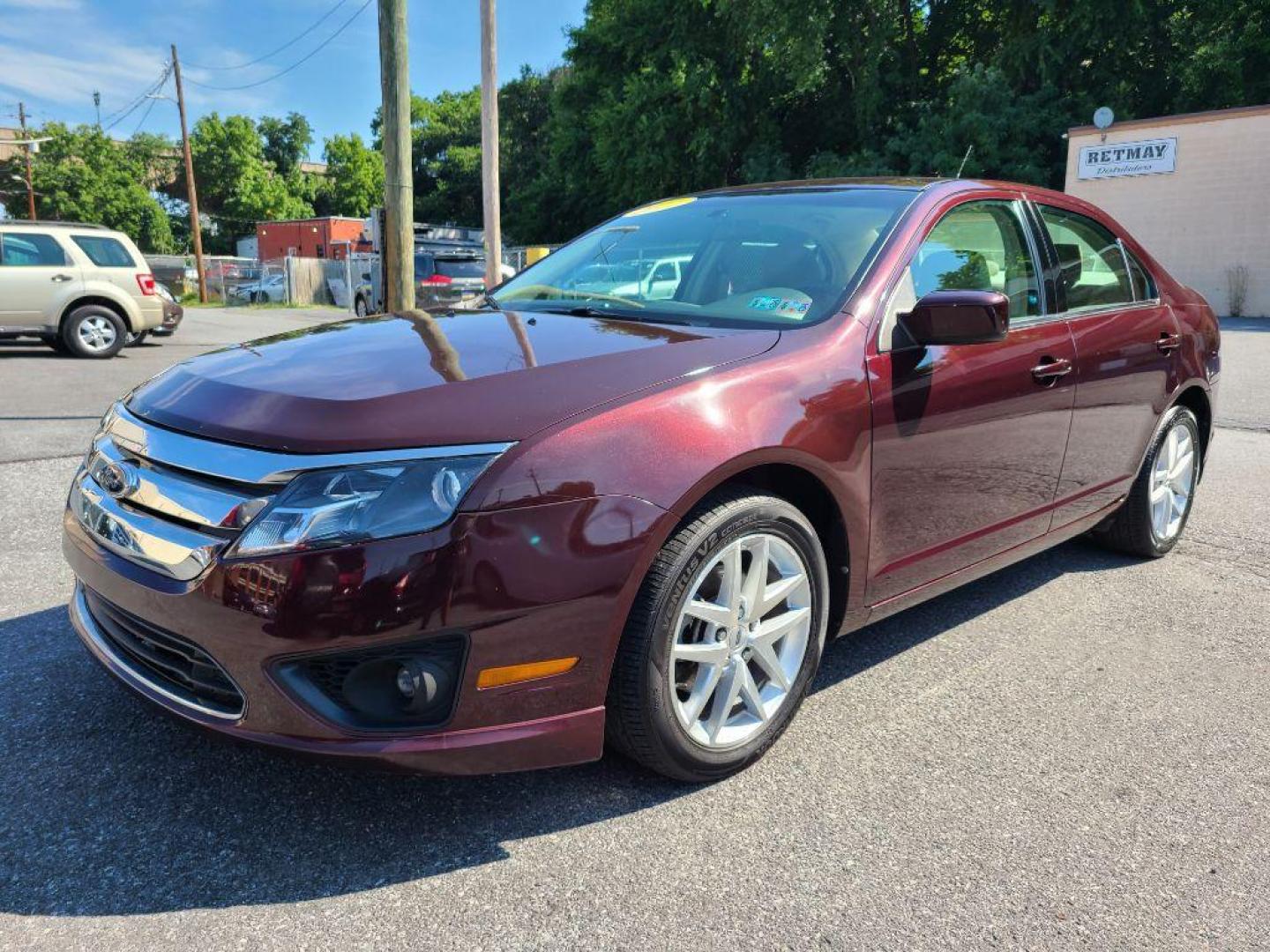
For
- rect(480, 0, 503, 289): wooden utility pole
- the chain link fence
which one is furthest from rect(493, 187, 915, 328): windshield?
the chain link fence

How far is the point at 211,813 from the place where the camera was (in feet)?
7.36

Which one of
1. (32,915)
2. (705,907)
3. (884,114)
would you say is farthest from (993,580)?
(884,114)

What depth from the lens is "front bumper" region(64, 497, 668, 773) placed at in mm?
1932

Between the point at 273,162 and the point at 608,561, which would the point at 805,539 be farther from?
the point at 273,162

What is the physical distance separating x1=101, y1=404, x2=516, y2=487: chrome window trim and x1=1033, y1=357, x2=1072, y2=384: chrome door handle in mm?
2048

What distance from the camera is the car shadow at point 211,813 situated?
2006 mm

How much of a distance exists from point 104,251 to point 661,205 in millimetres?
11076

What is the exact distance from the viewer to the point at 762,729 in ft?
8.32

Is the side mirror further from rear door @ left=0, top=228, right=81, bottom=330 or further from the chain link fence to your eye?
the chain link fence

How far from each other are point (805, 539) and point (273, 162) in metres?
88.5

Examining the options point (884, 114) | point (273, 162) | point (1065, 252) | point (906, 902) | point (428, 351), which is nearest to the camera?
point (906, 902)

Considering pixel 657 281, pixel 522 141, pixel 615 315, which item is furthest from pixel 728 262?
pixel 522 141

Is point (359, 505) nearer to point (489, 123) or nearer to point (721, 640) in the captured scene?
point (721, 640)

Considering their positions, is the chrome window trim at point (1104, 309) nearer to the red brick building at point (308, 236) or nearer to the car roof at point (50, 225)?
the car roof at point (50, 225)
